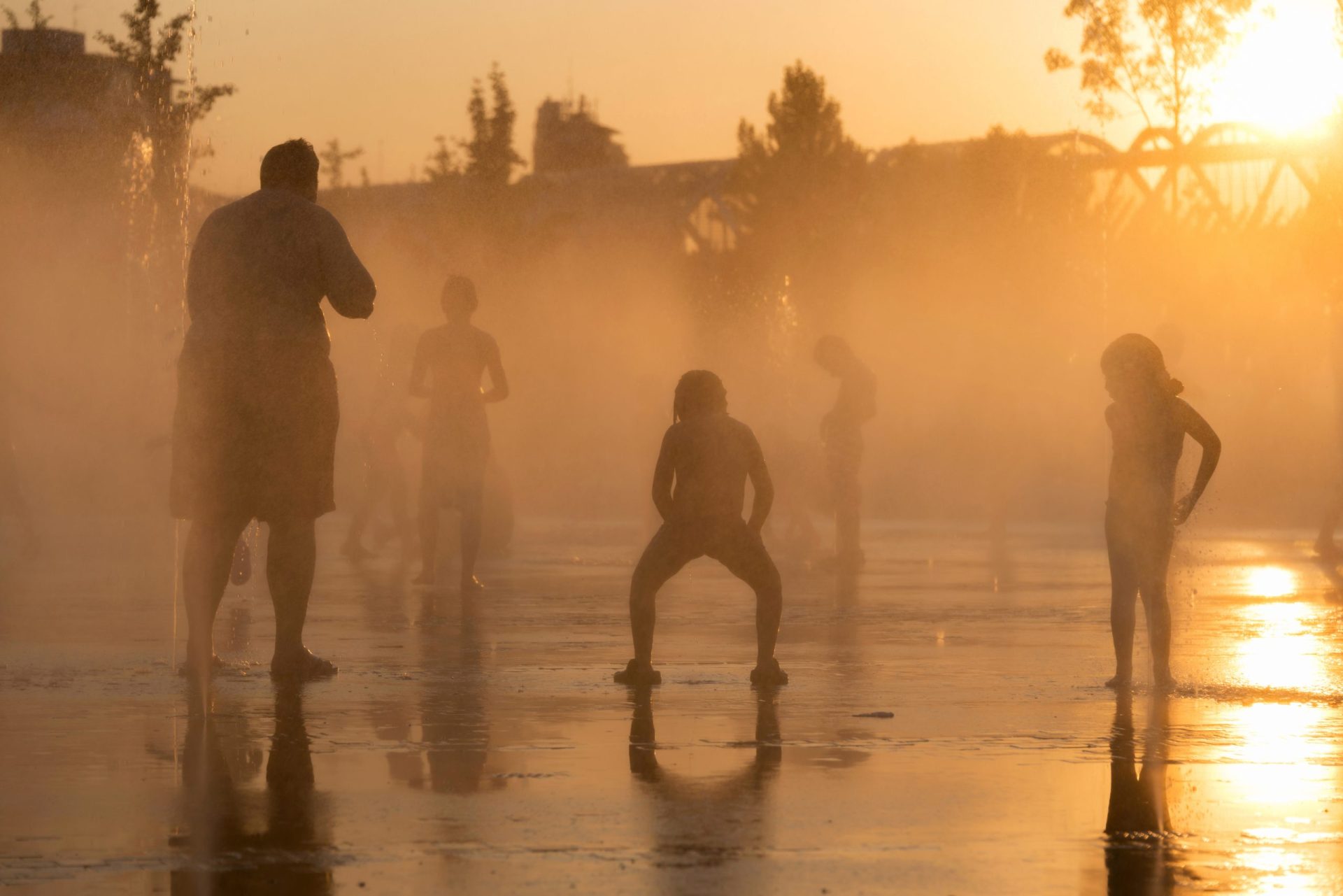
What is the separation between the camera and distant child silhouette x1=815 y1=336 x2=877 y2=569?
671 inches

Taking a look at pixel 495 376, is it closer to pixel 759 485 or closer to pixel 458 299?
pixel 458 299

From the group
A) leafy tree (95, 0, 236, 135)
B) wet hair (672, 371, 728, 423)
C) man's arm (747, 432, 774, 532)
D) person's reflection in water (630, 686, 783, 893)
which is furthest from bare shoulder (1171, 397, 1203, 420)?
leafy tree (95, 0, 236, 135)

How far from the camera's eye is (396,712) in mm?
7094

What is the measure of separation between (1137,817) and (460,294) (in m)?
8.34

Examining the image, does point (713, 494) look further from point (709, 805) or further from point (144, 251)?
point (144, 251)

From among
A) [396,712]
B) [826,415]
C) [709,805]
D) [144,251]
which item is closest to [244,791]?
[709,805]

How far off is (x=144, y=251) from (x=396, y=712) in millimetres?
28301

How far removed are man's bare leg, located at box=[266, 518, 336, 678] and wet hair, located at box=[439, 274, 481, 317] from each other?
4952 mm

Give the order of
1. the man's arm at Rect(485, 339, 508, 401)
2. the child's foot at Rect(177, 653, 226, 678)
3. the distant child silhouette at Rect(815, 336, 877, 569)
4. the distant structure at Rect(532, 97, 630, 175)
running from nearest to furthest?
the child's foot at Rect(177, 653, 226, 678) → the man's arm at Rect(485, 339, 508, 401) → the distant child silhouette at Rect(815, 336, 877, 569) → the distant structure at Rect(532, 97, 630, 175)

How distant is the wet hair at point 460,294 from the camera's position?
42.5 ft

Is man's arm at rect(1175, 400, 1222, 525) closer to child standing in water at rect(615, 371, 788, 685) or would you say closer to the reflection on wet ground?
the reflection on wet ground

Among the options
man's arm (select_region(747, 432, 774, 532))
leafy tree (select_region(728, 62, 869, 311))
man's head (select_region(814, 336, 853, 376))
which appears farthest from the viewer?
leafy tree (select_region(728, 62, 869, 311))

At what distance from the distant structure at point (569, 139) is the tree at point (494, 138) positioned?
Result: 5162 centimetres

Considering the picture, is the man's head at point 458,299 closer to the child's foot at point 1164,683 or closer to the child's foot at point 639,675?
the child's foot at point 639,675
